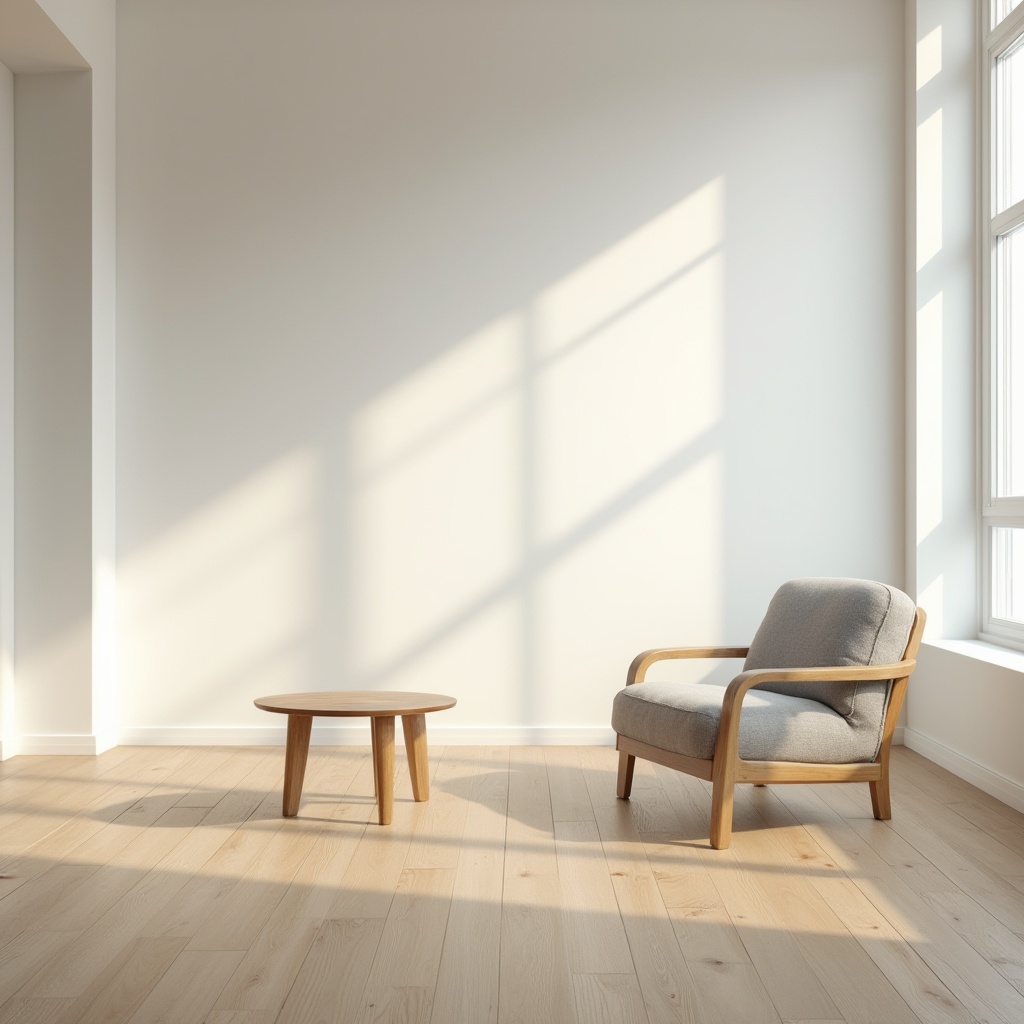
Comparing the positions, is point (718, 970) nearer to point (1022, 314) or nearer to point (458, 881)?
point (458, 881)

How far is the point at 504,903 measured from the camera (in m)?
2.83

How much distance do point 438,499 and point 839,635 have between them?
6.75ft

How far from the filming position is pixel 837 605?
3.79 m

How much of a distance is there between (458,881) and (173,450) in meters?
2.85

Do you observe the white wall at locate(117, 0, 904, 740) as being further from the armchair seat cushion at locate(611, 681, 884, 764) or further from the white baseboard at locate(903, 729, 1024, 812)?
the armchair seat cushion at locate(611, 681, 884, 764)

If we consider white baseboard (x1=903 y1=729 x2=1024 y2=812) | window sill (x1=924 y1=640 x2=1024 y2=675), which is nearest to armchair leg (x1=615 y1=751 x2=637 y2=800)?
white baseboard (x1=903 y1=729 x2=1024 y2=812)

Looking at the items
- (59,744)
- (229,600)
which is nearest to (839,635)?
(229,600)

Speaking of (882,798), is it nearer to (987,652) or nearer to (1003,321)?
(987,652)

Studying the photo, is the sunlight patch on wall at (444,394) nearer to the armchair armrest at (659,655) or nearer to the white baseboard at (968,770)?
the armchair armrest at (659,655)

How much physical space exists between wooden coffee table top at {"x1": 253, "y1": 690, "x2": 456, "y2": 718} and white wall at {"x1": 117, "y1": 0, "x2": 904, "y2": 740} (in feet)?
3.64

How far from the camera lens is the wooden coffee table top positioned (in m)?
3.55

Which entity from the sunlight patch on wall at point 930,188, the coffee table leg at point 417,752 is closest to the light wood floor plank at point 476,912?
the coffee table leg at point 417,752

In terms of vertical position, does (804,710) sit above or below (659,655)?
below

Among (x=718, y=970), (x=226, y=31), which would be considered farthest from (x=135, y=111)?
(x=718, y=970)
